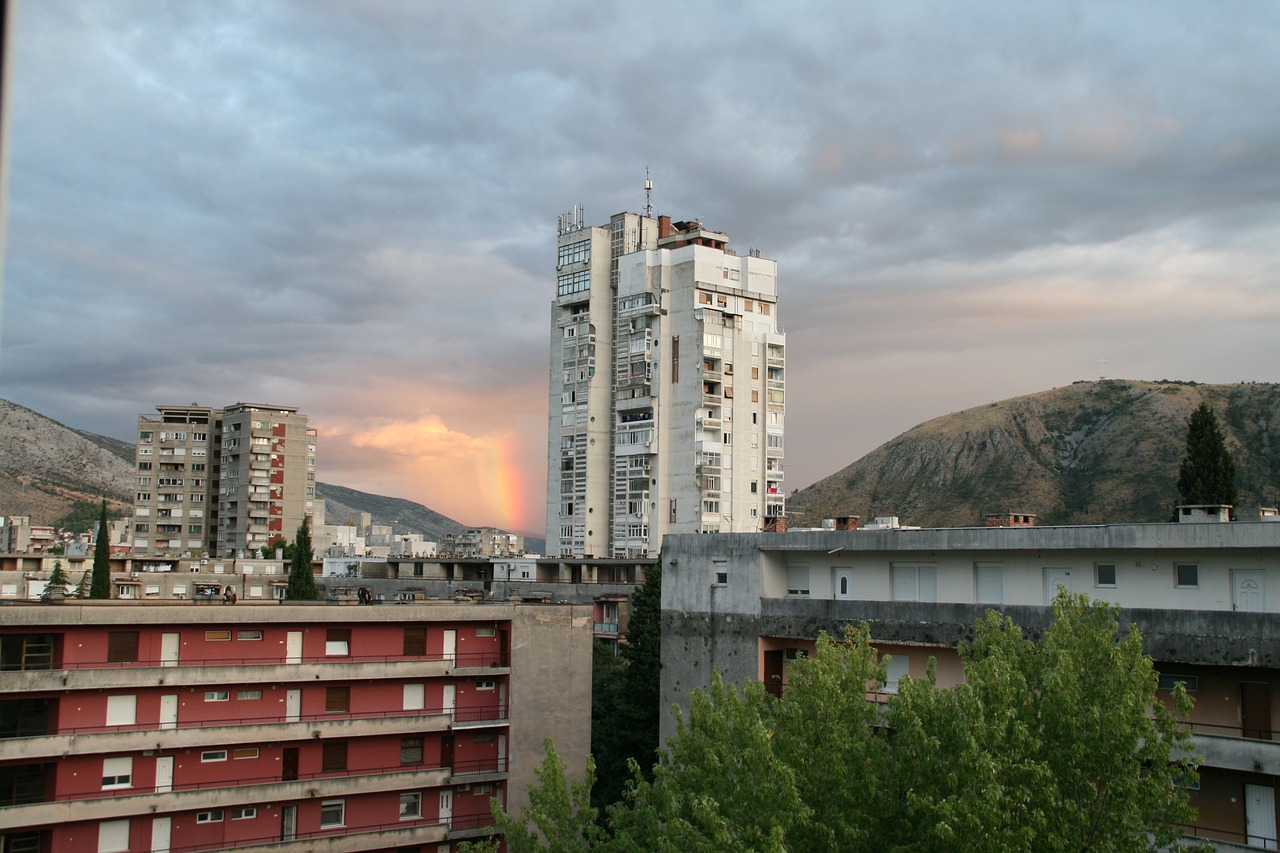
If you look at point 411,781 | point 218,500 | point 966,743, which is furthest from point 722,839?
point 218,500

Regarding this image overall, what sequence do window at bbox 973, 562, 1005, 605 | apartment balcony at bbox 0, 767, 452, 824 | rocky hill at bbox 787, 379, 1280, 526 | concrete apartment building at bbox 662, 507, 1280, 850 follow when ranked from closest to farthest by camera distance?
concrete apartment building at bbox 662, 507, 1280, 850 < window at bbox 973, 562, 1005, 605 < apartment balcony at bbox 0, 767, 452, 824 < rocky hill at bbox 787, 379, 1280, 526

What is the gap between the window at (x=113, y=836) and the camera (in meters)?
36.9

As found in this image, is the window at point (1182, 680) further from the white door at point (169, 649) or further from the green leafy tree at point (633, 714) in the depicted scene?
the white door at point (169, 649)

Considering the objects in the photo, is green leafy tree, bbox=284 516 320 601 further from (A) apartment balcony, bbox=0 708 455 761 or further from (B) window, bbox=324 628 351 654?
(A) apartment balcony, bbox=0 708 455 761

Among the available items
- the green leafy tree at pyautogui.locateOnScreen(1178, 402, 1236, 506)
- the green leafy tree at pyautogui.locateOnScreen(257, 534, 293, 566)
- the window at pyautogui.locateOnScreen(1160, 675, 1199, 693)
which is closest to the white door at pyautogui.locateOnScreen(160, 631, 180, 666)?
the window at pyautogui.locateOnScreen(1160, 675, 1199, 693)

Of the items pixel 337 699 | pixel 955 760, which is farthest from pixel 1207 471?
pixel 337 699

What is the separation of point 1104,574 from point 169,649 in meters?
31.6

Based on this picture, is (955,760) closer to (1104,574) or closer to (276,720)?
(1104,574)

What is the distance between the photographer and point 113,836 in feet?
122

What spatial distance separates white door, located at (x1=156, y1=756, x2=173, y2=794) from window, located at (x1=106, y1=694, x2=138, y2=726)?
1.73 m

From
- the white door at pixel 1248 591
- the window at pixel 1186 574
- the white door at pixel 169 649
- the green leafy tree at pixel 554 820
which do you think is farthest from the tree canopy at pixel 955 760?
the white door at pixel 169 649

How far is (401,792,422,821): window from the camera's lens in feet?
139

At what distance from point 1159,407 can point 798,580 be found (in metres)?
148

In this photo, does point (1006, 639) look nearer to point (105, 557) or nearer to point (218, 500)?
point (105, 557)
